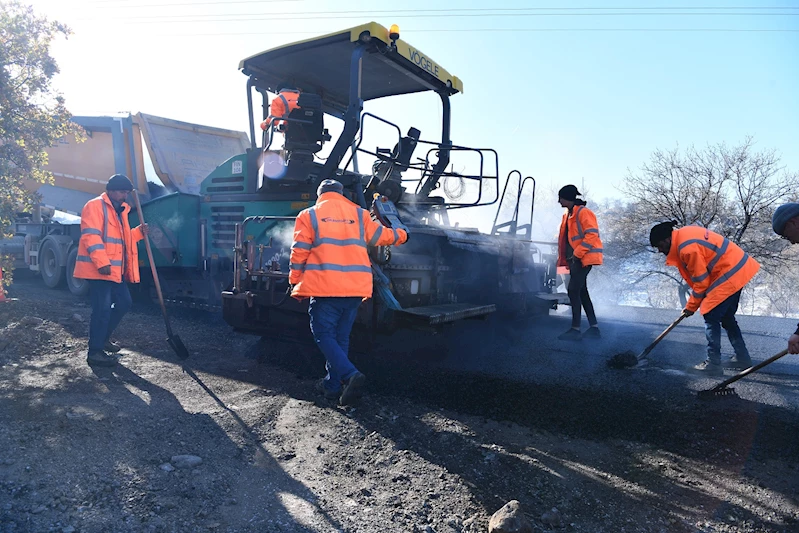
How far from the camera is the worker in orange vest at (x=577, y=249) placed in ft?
18.2

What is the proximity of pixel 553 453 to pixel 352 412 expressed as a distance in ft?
4.30

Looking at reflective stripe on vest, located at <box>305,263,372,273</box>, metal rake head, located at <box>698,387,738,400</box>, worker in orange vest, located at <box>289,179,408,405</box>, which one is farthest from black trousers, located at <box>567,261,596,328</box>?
reflective stripe on vest, located at <box>305,263,372,273</box>

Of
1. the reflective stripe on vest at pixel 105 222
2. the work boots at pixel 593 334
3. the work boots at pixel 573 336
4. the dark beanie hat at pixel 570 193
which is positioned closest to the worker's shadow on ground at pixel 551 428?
the reflective stripe on vest at pixel 105 222

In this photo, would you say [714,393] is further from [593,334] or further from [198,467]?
[198,467]

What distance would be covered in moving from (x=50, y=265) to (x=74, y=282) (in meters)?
0.93

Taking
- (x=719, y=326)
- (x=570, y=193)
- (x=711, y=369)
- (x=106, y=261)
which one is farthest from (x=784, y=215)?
(x=106, y=261)

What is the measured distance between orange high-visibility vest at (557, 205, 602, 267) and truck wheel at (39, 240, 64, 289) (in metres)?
7.79

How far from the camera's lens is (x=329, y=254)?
357 centimetres

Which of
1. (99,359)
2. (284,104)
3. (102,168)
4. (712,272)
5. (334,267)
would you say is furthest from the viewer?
(102,168)

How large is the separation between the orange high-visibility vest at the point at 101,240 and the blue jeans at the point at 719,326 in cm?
509

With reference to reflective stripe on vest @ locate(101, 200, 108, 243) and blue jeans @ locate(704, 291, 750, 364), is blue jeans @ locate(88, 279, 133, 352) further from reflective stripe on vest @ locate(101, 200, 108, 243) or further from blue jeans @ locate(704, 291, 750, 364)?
blue jeans @ locate(704, 291, 750, 364)

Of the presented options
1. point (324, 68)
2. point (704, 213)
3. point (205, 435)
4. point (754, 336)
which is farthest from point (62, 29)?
point (704, 213)

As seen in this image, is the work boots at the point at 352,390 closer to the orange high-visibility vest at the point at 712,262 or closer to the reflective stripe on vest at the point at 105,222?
the reflective stripe on vest at the point at 105,222

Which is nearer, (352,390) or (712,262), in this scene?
(352,390)
